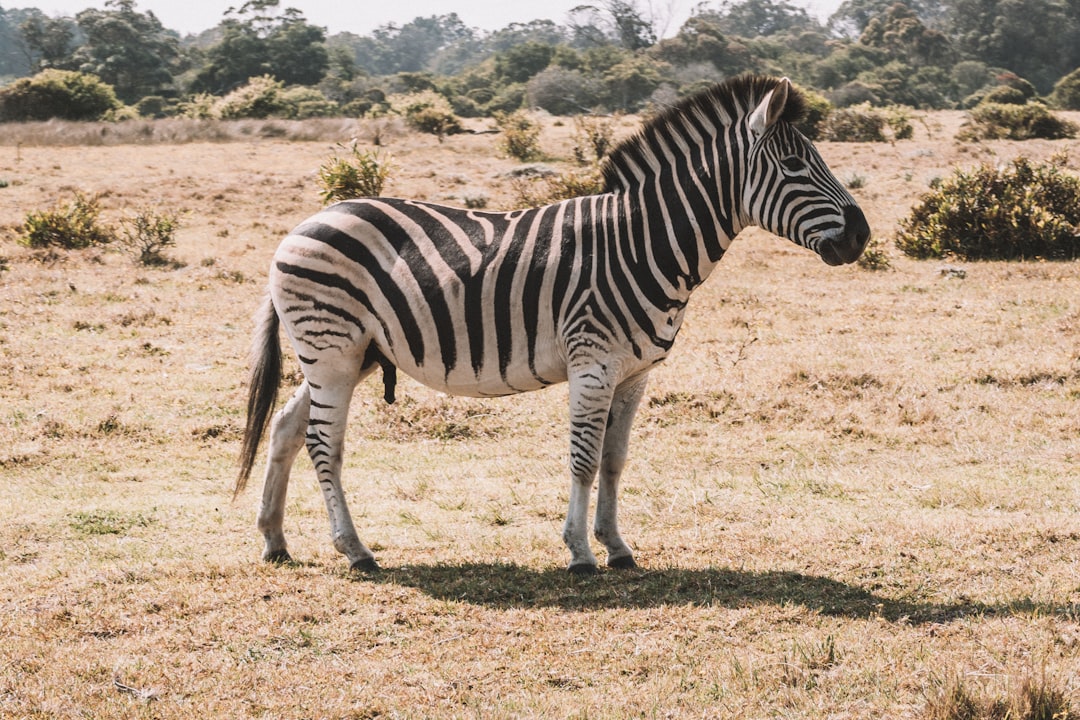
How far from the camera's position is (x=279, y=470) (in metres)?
6.79

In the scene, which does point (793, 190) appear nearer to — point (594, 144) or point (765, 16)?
point (594, 144)

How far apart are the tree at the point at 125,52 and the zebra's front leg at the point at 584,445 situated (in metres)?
62.8

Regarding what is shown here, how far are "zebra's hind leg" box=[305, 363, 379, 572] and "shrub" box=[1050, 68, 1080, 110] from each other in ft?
154

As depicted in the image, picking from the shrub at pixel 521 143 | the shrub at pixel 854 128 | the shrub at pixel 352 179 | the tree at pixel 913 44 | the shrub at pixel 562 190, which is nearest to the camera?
the shrub at pixel 562 190

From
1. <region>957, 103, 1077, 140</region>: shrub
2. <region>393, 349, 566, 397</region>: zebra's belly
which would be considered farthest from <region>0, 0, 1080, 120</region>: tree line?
<region>393, 349, 566, 397</region>: zebra's belly

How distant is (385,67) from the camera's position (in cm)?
14500

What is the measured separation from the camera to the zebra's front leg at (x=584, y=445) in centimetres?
614

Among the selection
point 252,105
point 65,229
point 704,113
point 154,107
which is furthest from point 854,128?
point 154,107

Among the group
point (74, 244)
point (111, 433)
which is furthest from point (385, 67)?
point (111, 433)

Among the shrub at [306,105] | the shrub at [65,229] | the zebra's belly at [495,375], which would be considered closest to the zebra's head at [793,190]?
the zebra's belly at [495,375]

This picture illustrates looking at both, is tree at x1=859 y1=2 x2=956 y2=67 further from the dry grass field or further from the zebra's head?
the zebra's head

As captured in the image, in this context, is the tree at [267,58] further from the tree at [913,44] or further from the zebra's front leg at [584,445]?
the zebra's front leg at [584,445]

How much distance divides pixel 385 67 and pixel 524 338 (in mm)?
145580

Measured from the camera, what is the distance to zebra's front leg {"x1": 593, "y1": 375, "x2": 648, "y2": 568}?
6.56m
